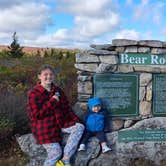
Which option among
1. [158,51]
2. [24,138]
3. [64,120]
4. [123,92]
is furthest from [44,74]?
[158,51]

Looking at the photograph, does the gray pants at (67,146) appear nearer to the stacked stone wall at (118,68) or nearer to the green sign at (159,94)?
the stacked stone wall at (118,68)

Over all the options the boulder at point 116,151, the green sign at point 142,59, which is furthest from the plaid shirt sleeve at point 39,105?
the green sign at point 142,59

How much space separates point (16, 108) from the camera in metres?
6.90

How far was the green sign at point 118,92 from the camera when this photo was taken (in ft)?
20.5

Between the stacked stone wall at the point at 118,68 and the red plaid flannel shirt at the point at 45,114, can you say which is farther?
the stacked stone wall at the point at 118,68

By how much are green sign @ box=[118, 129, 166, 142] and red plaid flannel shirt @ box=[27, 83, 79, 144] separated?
125 cm

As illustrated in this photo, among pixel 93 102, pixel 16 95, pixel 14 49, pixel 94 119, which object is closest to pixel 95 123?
pixel 94 119

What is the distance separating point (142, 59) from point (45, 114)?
211cm

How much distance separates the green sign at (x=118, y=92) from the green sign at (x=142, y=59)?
0.83 ft

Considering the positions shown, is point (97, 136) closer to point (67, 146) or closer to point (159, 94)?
point (67, 146)

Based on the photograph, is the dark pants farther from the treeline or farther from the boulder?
the treeline

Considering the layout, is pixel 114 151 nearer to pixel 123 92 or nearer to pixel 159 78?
pixel 123 92

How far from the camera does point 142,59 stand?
6367 mm

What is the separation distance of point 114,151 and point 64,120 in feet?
3.61
